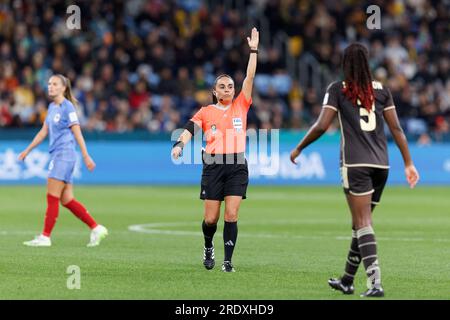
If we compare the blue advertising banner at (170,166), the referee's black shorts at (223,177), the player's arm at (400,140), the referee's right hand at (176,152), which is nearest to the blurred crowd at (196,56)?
the blue advertising banner at (170,166)

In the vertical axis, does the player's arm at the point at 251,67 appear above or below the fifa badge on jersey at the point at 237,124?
above

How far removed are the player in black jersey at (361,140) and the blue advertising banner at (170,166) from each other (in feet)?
62.4

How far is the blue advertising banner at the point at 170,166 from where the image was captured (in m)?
29.6

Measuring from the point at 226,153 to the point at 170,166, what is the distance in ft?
61.4

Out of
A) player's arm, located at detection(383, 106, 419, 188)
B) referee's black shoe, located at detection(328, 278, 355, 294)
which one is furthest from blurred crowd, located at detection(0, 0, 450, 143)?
player's arm, located at detection(383, 106, 419, 188)

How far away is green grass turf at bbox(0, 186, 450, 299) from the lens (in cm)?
1070

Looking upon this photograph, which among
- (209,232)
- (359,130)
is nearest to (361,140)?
(359,130)

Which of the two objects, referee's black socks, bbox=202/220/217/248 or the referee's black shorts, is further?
referee's black socks, bbox=202/220/217/248

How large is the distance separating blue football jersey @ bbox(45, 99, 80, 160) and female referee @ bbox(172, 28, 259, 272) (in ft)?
10.7

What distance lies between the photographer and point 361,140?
33.0ft

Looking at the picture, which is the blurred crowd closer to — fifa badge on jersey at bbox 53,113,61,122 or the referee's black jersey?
fifa badge on jersey at bbox 53,113,61,122

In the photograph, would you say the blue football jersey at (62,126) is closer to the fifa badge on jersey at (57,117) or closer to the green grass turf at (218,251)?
the fifa badge on jersey at (57,117)

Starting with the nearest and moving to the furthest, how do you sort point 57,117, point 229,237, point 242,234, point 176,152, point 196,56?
point 176,152
point 229,237
point 57,117
point 242,234
point 196,56

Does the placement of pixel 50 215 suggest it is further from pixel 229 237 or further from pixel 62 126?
pixel 229 237
